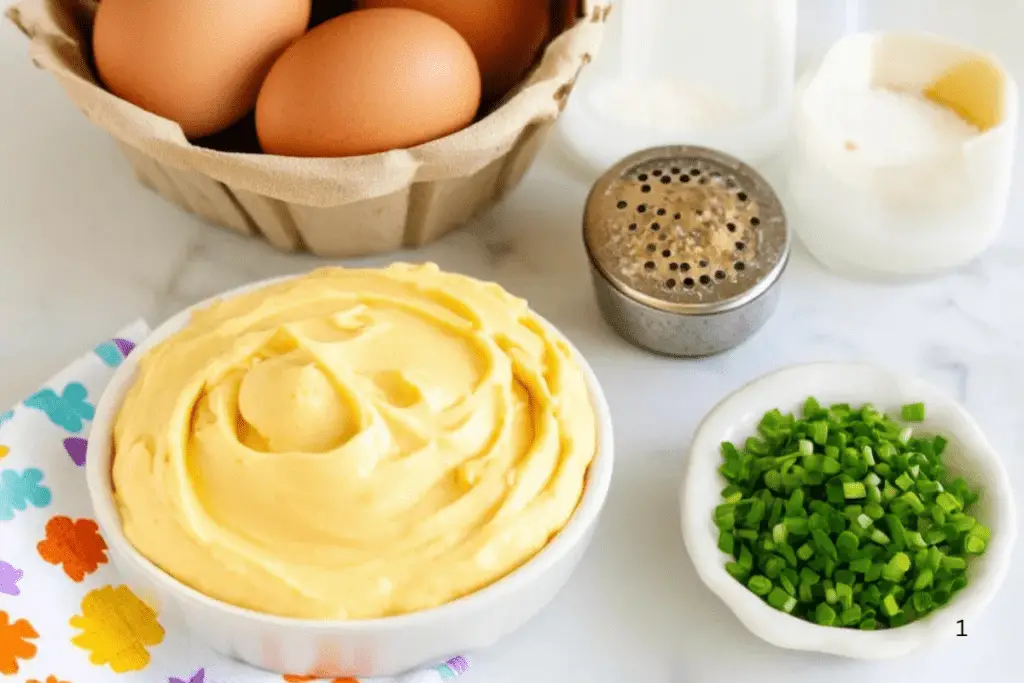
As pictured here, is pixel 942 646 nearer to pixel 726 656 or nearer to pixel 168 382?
pixel 726 656

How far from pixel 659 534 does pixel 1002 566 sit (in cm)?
23

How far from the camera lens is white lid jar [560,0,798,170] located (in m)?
1.02

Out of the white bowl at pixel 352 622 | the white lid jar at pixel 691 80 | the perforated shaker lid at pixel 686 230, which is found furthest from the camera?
the white lid jar at pixel 691 80

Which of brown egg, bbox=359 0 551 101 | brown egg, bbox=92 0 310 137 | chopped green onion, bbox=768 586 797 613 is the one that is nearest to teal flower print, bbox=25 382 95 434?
brown egg, bbox=92 0 310 137

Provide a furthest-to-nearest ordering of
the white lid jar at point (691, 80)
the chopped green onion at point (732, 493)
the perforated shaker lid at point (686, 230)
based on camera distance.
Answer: the white lid jar at point (691, 80), the perforated shaker lid at point (686, 230), the chopped green onion at point (732, 493)

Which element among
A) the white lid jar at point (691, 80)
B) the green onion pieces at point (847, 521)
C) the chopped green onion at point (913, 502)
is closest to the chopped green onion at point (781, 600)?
the green onion pieces at point (847, 521)

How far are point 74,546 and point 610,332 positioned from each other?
450 mm

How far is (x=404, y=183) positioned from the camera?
0.80m

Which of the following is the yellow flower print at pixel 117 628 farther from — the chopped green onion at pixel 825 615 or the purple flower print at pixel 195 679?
the chopped green onion at pixel 825 615

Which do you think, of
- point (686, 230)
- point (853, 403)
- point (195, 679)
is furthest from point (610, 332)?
point (195, 679)

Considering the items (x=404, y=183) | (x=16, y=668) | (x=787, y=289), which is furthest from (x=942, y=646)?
(x=16, y=668)

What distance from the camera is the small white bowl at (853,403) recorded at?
0.69m

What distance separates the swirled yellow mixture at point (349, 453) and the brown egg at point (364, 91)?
13cm

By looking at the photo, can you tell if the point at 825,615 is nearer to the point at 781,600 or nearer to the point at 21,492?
the point at 781,600
